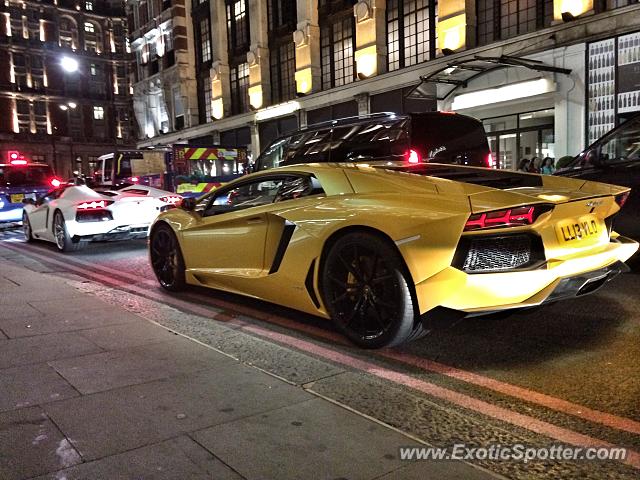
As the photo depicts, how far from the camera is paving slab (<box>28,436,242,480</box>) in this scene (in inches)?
93.4

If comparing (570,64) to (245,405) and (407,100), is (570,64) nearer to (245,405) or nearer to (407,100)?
(407,100)

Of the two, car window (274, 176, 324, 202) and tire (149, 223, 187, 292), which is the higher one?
car window (274, 176, 324, 202)

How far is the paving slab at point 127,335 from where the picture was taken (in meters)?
4.38

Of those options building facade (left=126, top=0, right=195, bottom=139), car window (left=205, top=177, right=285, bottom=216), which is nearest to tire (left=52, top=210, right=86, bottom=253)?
car window (left=205, top=177, right=285, bottom=216)

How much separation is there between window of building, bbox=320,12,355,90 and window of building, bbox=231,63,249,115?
648 cm

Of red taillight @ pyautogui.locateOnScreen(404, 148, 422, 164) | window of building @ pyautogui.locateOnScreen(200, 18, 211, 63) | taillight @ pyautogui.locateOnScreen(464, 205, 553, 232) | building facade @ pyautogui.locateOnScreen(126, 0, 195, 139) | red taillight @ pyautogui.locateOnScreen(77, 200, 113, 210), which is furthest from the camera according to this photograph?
building facade @ pyautogui.locateOnScreen(126, 0, 195, 139)

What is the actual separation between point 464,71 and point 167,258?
12387 millimetres

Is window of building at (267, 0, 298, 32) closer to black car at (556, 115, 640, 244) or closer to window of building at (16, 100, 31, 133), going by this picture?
black car at (556, 115, 640, 244)

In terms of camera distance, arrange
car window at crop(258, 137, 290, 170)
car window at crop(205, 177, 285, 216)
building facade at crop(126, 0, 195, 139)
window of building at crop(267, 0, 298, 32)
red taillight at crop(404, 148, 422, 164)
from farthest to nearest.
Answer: building facade at crop(126, 0, 195, 139) → window of building at crop(267, 0, 298, 32) → car window at crop(258, 137, 290, 170) → red taillight at crop(404, 148, 422, 164) → car window at crop(205, 177, 285, 216)

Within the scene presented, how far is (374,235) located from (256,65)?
80.3 feet

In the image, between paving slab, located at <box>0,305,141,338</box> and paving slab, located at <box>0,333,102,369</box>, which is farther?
paving slab, located at <box>0,305,141,338</box>

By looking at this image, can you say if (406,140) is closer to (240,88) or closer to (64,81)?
(240,88)

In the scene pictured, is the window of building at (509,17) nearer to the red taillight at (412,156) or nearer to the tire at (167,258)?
the red taillight at (412,156)

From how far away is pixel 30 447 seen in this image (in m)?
2.62
